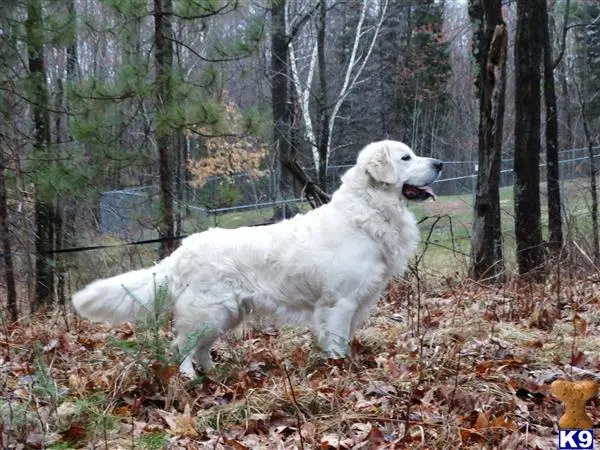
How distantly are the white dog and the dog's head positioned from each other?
0.04 ft

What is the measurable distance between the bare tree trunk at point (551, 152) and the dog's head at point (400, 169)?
6.04m

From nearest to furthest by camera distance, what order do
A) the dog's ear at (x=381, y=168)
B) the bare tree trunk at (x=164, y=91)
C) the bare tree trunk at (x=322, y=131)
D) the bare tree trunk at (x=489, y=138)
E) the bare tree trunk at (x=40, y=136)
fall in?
the dog's ear at (x=381, y=168), the bare tree trunk at (x=489, y=138), the bare tree trunk at (x=40, y=136), the bare tree trunk at (x=164, y=91), the bare tree trunk at (x=322, y=131)

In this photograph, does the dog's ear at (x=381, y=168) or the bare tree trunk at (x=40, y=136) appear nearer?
the dog's ear at (x=381, y=168)

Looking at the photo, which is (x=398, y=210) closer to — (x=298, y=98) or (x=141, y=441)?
(x=141, y=441)

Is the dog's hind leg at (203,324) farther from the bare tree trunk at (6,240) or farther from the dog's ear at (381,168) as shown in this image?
the bare tree trunk at (6,240)

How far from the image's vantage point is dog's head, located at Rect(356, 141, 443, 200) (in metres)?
5.37

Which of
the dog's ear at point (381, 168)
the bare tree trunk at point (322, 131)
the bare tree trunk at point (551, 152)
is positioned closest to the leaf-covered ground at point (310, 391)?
the dog's ear at point (381, 168)

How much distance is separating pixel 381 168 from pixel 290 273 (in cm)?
106

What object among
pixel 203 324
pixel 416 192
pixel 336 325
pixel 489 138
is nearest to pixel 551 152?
pixel 489 138

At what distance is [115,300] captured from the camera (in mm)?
4922

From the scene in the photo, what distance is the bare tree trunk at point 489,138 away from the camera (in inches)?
341

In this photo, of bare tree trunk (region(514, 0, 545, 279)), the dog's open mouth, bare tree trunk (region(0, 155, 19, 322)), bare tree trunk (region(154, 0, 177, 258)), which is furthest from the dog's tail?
bare tree trunk (region(514, 0, 545, 279))

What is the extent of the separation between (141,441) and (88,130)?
771cm

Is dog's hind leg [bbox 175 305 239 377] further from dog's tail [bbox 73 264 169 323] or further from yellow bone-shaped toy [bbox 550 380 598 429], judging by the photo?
yellow bone-shaped toy [bbox 550 380 598 429]
